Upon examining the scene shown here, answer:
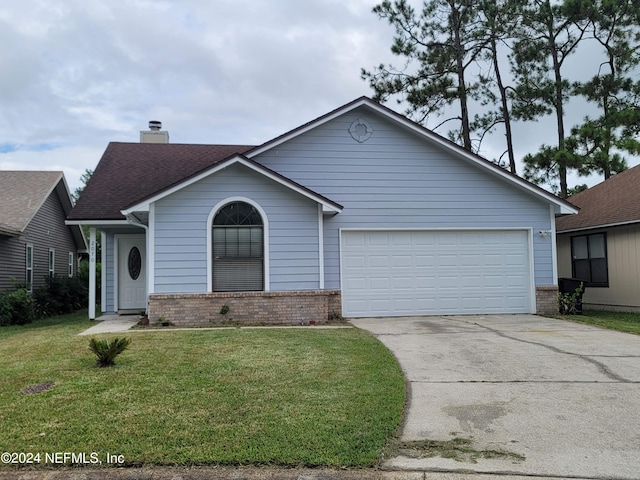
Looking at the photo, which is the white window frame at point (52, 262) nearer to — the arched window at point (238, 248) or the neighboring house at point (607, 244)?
the arched window at point (238, 248)

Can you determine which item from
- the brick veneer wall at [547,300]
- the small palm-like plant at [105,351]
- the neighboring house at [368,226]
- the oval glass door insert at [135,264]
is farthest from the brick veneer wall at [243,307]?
the brick veneer wall at [547,300]

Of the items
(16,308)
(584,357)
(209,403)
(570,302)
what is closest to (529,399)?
(584,357)

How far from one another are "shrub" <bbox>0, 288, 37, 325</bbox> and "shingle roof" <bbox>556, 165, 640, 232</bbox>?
1675 cm

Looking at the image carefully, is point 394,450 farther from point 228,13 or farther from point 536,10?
point 536,10

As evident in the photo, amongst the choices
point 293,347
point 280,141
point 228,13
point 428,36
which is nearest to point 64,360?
point 293,347

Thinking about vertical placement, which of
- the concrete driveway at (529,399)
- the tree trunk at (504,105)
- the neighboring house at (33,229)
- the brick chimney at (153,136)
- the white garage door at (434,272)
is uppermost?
the tree trunk at (504,105)

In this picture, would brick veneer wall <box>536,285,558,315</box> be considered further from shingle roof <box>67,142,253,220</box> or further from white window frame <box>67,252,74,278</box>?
white window frame <box>67,252,74,278</box>

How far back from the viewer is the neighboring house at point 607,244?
47.4 feet

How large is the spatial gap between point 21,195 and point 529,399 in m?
19.3

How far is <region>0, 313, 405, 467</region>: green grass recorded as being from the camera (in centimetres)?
404

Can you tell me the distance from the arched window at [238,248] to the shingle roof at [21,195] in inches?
323

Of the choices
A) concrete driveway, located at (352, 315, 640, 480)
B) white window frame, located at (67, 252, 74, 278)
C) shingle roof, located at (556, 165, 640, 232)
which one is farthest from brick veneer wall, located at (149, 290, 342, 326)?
white window frame, located at (67, 252, 74, 278)

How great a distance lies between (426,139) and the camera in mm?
13477

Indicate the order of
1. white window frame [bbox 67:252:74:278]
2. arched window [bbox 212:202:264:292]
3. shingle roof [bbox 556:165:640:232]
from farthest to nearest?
white window frame [bbox 67:252:74:278], shingle roof [bbox 556:165:640:232], arched window [bbox 212:202:264:292]
